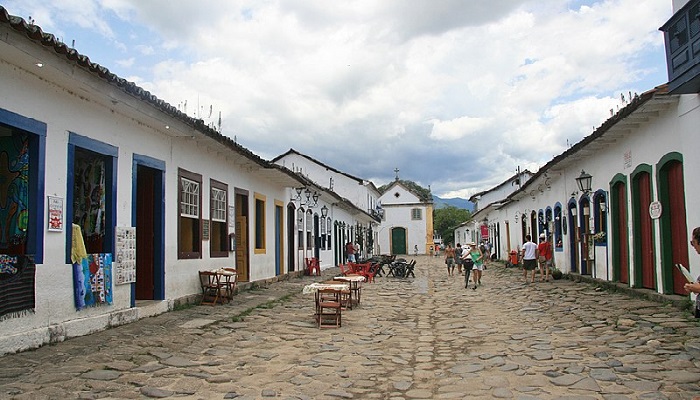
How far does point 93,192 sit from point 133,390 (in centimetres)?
402

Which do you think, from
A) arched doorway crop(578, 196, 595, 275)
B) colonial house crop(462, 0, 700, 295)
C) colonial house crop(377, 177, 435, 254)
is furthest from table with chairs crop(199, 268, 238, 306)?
colonial house crop(377, 177, 435, 254)

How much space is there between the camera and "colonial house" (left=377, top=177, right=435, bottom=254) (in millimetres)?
55688

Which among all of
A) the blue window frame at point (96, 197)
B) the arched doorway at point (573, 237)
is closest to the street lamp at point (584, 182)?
the arched doorway at point (573, 237)

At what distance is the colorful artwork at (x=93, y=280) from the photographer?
7.32 m

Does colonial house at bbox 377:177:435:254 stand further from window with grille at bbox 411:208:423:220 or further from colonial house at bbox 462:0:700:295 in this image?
colonial house at bbox 462:0:700:295

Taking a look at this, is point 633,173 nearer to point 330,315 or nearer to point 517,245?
point 330,315

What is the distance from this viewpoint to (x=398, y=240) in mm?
56219

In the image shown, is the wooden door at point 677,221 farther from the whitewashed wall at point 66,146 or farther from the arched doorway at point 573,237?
the whitewashed wall at point 66,146

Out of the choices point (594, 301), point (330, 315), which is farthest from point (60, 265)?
point (594, 301)

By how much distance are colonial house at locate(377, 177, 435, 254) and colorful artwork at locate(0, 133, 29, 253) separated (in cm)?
4967

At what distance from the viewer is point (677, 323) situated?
7.90 m

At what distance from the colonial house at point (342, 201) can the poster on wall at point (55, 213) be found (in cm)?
1947

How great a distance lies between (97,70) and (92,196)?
241 centimetres

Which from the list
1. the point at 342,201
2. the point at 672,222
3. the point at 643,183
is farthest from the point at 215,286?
the point at 342,201
